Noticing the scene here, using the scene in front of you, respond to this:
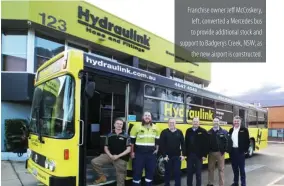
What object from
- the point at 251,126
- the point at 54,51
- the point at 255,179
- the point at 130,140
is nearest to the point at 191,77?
the point at 251,126

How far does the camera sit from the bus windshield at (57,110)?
537 centimetres

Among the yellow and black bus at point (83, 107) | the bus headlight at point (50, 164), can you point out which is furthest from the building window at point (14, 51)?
the bus headlight at point (50, 164)

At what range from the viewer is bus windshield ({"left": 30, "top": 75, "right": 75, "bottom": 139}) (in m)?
5.37

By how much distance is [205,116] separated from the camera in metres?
10.1

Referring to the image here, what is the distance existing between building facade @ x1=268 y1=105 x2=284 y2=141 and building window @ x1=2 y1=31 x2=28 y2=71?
31.7 meters

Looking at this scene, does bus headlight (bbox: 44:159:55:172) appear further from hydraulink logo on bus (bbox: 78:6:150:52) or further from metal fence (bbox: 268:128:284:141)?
metal fence (bbox: 268:128:284:141)

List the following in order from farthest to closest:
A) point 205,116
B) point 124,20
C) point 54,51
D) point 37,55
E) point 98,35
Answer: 1. point 124,20
2. point 98,35
3. point 54,51
4. point 37,55
5. point 205,116

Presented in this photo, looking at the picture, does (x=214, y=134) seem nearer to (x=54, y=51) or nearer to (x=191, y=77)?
(x=54, y=51)

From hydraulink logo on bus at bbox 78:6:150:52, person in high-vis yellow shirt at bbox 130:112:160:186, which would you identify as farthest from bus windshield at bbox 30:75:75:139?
hydraulink logo on bus at bbox 78:6:150:52

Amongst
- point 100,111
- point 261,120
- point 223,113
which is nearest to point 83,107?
point 100,111

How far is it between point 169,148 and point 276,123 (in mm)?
34956

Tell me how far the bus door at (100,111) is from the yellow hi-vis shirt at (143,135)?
478mm

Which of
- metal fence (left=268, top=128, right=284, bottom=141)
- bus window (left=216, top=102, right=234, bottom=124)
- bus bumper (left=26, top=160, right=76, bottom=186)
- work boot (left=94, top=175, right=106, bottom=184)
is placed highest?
bus window (left=216, top=102, right=234, bottom=124)

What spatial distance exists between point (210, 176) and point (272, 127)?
33.6 m
